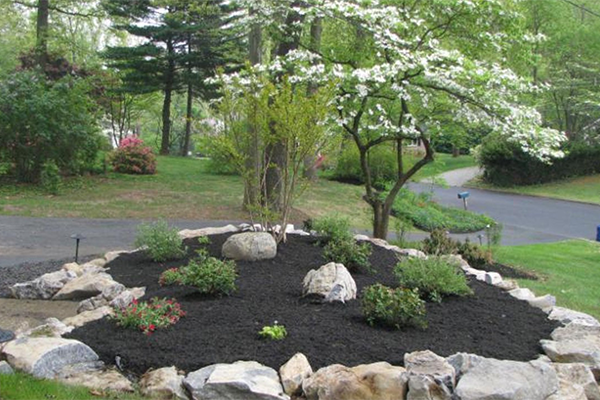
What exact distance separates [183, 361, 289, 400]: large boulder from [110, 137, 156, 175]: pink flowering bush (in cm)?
1695

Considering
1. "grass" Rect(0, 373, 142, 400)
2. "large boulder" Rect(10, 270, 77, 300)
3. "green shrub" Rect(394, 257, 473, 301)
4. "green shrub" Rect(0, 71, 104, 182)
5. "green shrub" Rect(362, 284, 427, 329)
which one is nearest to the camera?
"grass" Rect(0, 373, 142, 400)

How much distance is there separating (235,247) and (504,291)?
10.3 ft

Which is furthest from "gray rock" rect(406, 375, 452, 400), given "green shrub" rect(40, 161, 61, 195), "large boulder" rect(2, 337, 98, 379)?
"green shrub" rect(40, 161, 61, 195)

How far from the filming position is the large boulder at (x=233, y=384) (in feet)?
12.3

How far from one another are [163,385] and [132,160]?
1715 cm

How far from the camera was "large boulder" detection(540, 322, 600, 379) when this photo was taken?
4.54 m

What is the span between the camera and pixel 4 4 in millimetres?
21609

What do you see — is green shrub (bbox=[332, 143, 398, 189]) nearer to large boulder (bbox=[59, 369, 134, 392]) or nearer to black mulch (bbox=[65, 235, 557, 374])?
black mulch (bbox=[65, 235, 557, 374])

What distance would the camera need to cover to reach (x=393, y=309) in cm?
501

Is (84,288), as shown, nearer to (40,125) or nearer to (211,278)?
(211,278)

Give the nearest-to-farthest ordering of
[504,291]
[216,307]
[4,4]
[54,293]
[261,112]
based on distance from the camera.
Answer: [216,307] → [54,293] → [504,291] → [261,112] → [4,4]

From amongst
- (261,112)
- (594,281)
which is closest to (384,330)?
(261,112)

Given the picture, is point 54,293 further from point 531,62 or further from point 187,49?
point 187,49

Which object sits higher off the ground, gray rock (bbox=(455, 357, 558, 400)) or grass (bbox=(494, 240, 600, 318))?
gray rock (bbox=(455, 357, 558, 400))
